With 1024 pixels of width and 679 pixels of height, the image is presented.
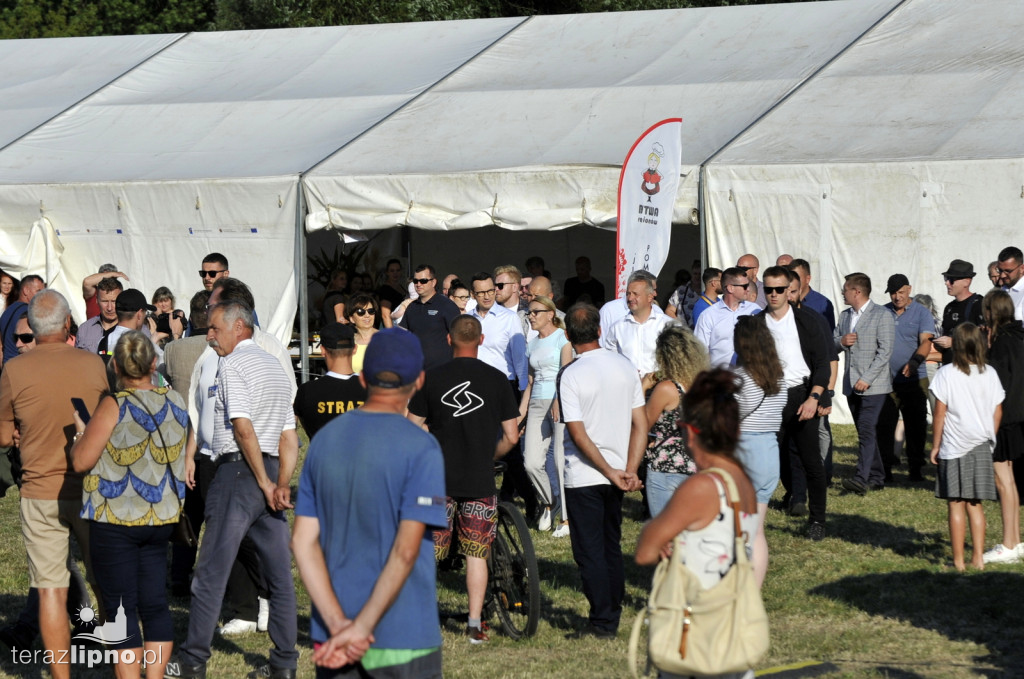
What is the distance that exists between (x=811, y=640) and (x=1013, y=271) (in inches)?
196

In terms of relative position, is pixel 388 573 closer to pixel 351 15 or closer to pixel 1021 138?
pixel 1021 138

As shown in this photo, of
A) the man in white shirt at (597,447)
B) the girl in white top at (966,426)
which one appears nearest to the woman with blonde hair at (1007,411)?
the girl in white top at (966,426)

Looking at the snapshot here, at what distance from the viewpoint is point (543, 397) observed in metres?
9.17

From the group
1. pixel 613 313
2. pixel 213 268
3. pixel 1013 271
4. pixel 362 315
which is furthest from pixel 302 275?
pixel 1013 271

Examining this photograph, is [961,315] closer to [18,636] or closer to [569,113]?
[569,113]

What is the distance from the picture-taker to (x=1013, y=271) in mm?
10289

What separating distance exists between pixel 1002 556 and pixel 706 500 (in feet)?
15.6

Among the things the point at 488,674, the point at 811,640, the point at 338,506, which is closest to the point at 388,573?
the point at 338,506

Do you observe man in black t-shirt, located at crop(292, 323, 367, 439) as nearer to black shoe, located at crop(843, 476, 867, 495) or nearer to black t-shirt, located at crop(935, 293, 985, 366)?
black shoe, located at crop(843, 476, 867, 495)

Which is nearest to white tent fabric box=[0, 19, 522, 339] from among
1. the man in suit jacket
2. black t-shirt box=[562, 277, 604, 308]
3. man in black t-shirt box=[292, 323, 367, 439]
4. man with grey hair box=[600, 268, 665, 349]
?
black t-shirt box=[562, 277, 604, 308]

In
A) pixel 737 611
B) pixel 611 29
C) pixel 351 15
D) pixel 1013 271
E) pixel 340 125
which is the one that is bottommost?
pixel 737 611

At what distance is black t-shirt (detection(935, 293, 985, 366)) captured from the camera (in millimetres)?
10227

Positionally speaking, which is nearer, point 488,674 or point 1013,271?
point 488,674

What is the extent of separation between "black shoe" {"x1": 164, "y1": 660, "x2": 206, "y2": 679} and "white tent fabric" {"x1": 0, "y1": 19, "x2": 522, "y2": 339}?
8960 millimetres
